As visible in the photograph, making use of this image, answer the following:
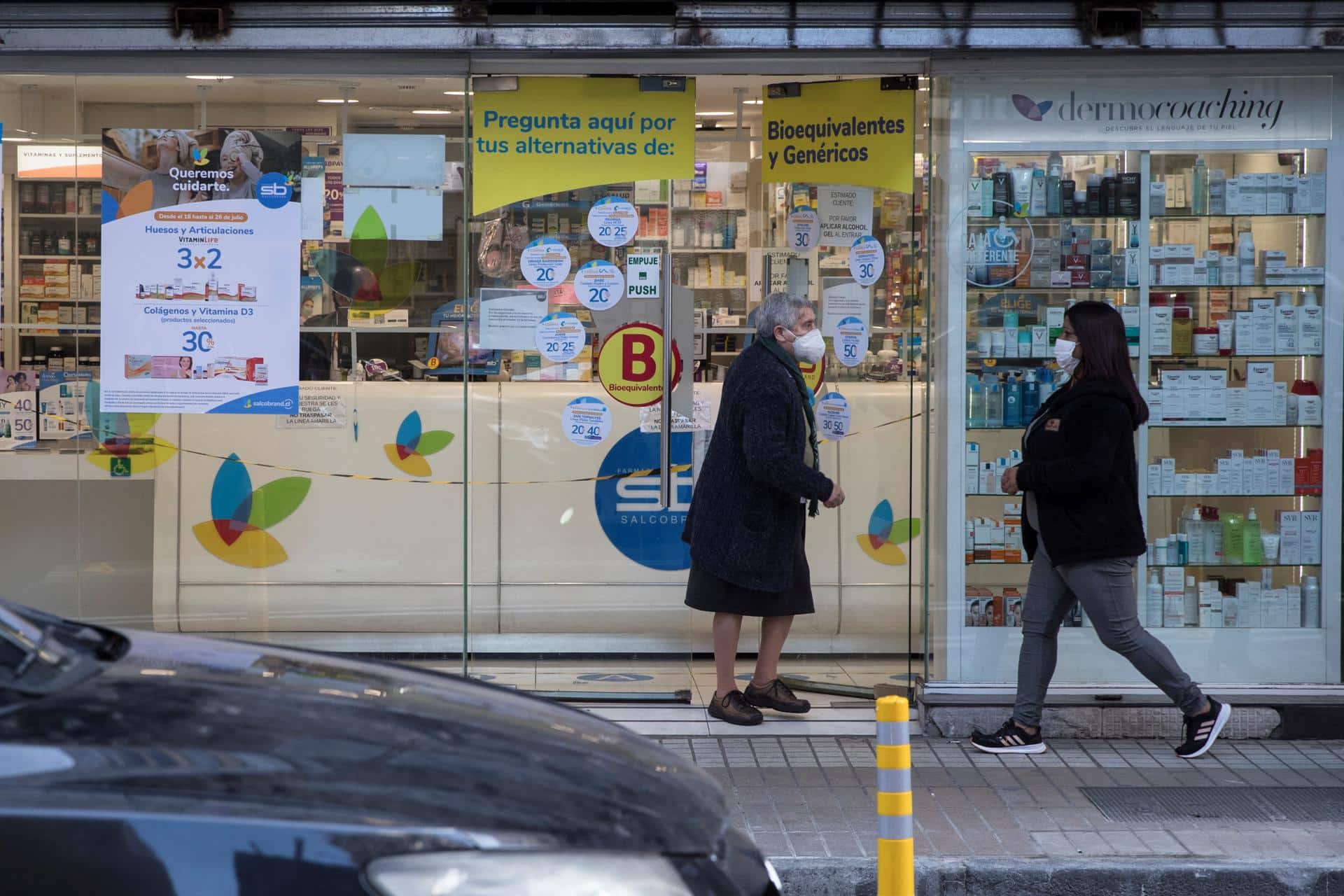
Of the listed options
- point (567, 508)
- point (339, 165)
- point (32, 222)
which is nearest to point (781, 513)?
point (567, 508)

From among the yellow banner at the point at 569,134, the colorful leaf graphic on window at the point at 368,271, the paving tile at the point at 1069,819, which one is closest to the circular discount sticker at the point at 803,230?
the yellow banner at the point at 569,134

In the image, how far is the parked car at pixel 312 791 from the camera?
6.68ft

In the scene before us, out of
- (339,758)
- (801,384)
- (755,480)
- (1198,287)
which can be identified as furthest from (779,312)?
(339,758)

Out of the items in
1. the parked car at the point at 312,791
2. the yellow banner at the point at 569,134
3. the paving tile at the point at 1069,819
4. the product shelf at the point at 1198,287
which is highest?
the yellow banner at the point at 569,134

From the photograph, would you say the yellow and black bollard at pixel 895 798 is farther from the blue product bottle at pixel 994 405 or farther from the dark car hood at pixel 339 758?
the blue product bottle at pixel 994 405

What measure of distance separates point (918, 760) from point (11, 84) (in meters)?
5.34

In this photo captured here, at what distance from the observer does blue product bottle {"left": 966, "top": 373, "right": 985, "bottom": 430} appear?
254 inches

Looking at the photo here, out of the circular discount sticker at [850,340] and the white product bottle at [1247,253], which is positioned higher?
the white product bottle at [1247,253]

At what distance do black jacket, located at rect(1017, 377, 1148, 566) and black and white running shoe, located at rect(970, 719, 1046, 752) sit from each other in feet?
2.63

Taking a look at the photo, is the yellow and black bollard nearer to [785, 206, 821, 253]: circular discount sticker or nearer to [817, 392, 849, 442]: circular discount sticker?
[817, 392, 849, 442]: circular discount sticker

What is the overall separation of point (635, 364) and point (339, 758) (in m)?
4.90

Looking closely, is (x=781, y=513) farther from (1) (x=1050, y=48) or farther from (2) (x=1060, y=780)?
(1) (x=1050, y=48)

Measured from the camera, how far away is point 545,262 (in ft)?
22.8

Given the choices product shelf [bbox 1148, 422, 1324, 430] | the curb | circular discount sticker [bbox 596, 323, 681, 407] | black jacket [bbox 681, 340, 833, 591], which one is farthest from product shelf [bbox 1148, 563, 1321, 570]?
circular discount sticker [bbox 596, 323, 681, 407]
